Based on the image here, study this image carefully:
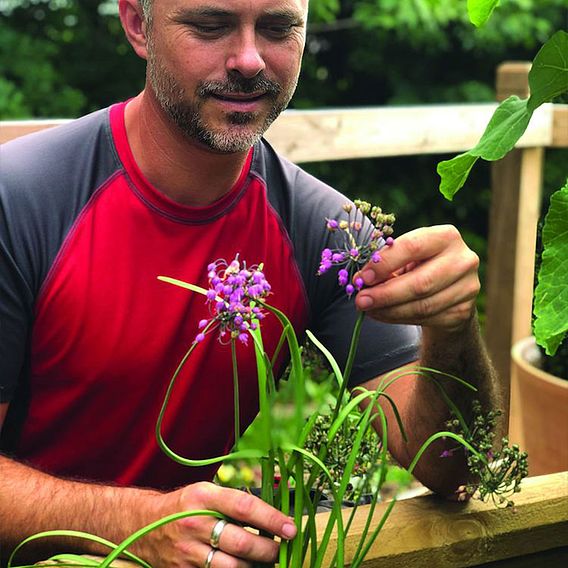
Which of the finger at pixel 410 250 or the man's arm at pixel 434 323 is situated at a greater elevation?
the finger at pixel 410 250

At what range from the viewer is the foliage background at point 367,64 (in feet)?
15.9

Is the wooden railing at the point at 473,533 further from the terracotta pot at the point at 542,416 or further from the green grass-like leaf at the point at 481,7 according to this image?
the terracotta pot at the point at 542,416

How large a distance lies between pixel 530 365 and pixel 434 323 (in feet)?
4.27

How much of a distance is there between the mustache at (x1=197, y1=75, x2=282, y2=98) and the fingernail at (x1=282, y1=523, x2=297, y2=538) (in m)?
0.68

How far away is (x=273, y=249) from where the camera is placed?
5.96ft

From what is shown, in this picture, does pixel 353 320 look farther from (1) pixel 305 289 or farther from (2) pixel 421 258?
(2) pixel 421 258

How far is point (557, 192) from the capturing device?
4.26 ft

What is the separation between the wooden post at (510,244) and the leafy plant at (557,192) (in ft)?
6.54

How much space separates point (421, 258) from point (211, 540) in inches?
16.1

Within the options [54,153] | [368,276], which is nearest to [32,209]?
[54,153]

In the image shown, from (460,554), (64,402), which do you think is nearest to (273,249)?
(64,402)

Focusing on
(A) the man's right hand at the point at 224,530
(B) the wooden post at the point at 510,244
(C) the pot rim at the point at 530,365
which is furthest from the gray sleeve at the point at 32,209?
(B) the wooden post at the point at 510,244

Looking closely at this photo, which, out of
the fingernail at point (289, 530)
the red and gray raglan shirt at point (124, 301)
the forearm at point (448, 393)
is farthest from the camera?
the red and gray raglan shirt at point (124, 301)

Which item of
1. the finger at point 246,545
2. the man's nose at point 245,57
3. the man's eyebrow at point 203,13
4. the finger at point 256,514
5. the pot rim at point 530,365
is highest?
the man's eyebrow at point 203,13
